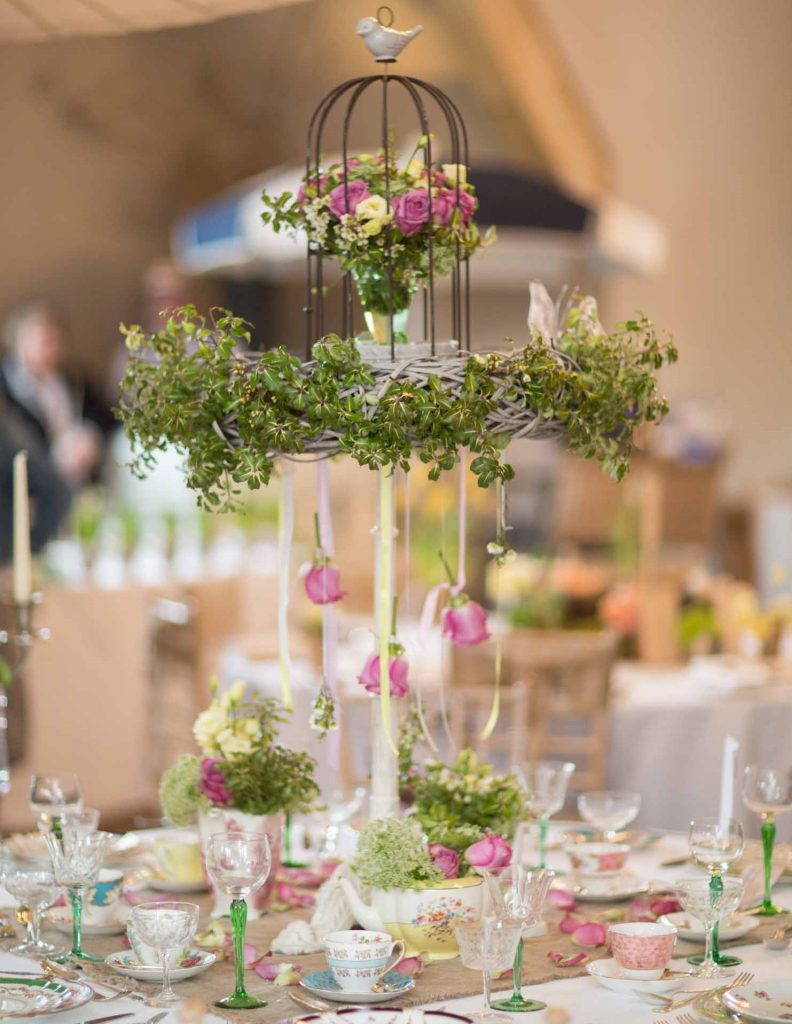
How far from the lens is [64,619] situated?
17.7 ft

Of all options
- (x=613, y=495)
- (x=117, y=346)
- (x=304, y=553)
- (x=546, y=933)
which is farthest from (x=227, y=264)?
(x=546, y=933)

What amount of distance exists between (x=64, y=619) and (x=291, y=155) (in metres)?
5.80

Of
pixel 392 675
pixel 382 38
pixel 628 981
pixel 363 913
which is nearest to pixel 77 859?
pixel 363 913

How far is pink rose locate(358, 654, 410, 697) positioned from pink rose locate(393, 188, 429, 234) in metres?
0.57

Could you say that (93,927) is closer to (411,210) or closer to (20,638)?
(20,638)

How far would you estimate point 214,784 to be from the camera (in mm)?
2016

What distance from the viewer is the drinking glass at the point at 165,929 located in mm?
1671

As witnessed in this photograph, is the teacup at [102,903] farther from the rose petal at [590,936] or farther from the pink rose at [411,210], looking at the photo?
the pink rose at [411,210]

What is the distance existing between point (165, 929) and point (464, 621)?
0.61m

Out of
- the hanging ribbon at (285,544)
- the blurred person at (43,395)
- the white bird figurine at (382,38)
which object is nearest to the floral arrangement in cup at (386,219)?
the white bird figurine at (382,38)

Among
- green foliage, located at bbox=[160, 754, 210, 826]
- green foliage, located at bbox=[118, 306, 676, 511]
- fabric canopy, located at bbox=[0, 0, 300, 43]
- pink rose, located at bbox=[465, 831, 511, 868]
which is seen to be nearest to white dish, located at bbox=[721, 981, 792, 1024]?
pink rose, located at bbox=[465, 831, 511, 868]

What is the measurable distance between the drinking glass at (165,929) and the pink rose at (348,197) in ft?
2.93

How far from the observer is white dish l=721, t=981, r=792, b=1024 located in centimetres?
159

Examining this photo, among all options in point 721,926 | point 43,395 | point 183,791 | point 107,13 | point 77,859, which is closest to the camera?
point 77,859
